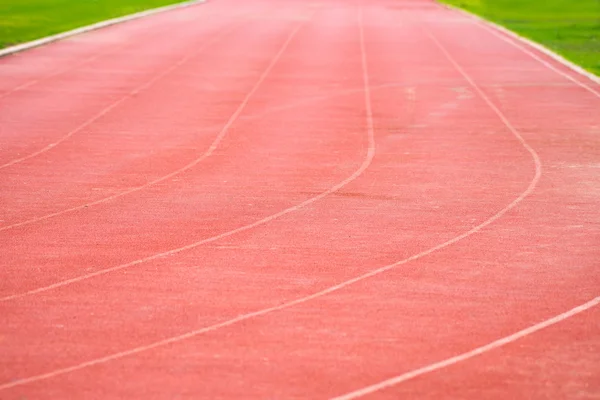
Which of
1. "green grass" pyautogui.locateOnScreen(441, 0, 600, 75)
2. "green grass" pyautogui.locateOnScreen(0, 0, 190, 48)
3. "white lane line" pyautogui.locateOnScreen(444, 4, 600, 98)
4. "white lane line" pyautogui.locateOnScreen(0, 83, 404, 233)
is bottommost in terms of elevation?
"green grass" pyautogui.locateOnScreen(441, 0, 600, 75)

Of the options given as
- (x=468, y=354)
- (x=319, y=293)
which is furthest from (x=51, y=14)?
(x=468, y=354)

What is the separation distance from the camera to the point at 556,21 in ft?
139

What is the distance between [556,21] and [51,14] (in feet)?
57.8

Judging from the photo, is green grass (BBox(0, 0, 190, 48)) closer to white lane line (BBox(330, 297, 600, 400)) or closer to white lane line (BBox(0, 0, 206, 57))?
white lane line (BBox(0, 0, 206, 57))

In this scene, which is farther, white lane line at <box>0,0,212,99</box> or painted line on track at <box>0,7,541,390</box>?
white lane line at <box>0,0,212,99</box>

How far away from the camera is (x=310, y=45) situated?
100ft

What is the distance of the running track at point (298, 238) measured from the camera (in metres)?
7.09

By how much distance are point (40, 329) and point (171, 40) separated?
24462mm

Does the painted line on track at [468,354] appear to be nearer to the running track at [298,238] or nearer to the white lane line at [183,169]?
the running track at [298,238]

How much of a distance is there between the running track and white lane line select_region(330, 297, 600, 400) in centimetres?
2

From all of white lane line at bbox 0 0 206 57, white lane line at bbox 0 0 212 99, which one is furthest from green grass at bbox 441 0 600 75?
white lane line at bbox 0 0 206 57

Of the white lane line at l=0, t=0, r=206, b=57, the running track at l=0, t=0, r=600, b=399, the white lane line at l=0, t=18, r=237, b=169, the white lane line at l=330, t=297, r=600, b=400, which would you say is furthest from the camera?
the white lane line at l=0, t=0, r=206, b=57

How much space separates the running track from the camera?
23.3ft

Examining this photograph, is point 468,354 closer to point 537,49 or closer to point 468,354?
point 468,354
